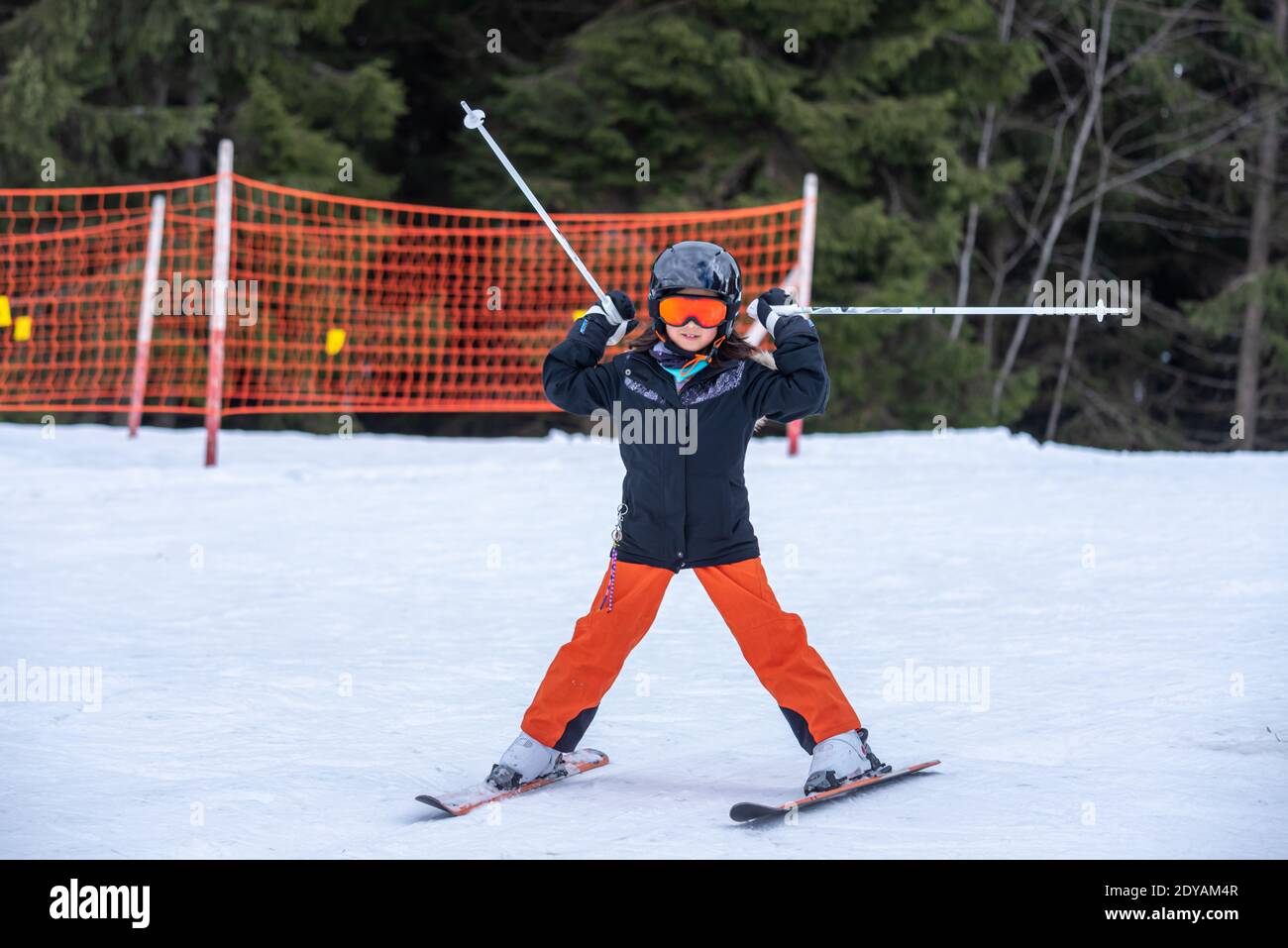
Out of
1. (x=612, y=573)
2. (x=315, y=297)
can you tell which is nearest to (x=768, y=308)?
(x=612, y=573)

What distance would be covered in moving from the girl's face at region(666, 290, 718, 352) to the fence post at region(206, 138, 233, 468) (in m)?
5.71

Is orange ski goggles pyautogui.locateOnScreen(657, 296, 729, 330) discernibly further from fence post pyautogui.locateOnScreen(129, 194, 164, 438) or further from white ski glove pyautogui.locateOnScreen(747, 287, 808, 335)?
fence post pyautogui.locateOnScreen(129, 194, 164, 438)

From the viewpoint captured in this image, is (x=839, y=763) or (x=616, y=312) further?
(x=616, y=312)

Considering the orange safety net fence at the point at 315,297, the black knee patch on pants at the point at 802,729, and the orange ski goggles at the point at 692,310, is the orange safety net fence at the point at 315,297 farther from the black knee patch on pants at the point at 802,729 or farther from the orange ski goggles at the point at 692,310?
the black knee patch on pants at the point at 802,729

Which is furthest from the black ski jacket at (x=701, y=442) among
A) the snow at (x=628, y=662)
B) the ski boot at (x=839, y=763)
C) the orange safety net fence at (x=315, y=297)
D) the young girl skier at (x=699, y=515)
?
the orange safety net fence at (x=315, y=297)

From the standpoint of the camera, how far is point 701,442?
3.64m

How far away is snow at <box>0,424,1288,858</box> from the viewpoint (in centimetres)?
347

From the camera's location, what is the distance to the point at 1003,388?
18188 mm

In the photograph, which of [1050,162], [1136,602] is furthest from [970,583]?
[1050,162]

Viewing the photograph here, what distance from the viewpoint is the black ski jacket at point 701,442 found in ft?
11.9

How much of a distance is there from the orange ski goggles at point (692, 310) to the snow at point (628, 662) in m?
1.11

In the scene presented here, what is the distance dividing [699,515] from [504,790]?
0.79m

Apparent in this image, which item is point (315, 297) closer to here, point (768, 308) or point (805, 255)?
point (805, 255)

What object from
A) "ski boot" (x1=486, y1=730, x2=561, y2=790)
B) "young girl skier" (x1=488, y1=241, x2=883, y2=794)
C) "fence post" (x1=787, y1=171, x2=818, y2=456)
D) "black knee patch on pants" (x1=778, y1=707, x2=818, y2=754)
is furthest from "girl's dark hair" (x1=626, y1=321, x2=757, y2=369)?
"fence post" (x1=787, y1=171, x2=818, y2=456)
